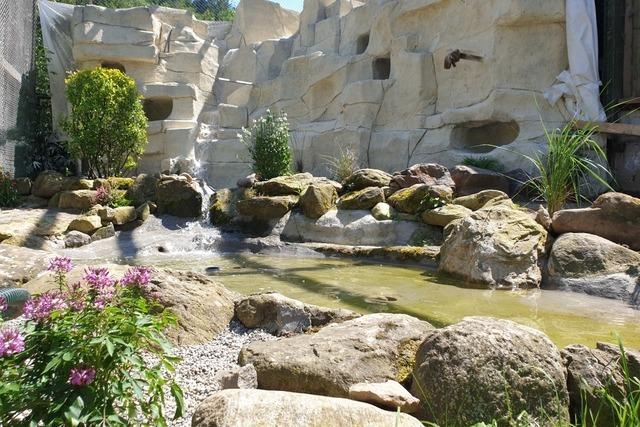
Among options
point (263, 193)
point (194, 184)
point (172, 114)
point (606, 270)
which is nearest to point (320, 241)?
point (263, 193)

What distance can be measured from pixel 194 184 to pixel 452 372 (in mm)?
9900

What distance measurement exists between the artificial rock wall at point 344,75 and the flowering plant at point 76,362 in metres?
9.60

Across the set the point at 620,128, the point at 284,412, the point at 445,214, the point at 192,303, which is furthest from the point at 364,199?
the point at 284,412

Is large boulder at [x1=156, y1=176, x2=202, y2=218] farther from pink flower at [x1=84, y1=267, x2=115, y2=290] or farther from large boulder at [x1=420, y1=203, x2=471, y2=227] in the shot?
pink flower at [x1=84, y1=267, x2=115, y2=290]

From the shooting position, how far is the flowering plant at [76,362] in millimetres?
1517

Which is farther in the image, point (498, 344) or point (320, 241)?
point (320, 241)

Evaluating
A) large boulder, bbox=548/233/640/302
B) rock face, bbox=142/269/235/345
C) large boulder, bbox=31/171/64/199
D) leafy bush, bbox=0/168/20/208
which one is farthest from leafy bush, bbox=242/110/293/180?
rock face, bbox=142/269/235/345

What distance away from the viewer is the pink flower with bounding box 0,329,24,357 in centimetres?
152

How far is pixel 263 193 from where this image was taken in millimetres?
10398

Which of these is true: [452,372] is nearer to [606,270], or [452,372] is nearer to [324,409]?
[324,409]

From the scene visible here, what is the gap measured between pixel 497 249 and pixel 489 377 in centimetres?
395

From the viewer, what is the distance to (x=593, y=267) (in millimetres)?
5559

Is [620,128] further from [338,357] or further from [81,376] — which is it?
[81,376]

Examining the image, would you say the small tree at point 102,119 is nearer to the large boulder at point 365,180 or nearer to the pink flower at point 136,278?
the large boulder at point 365,180
